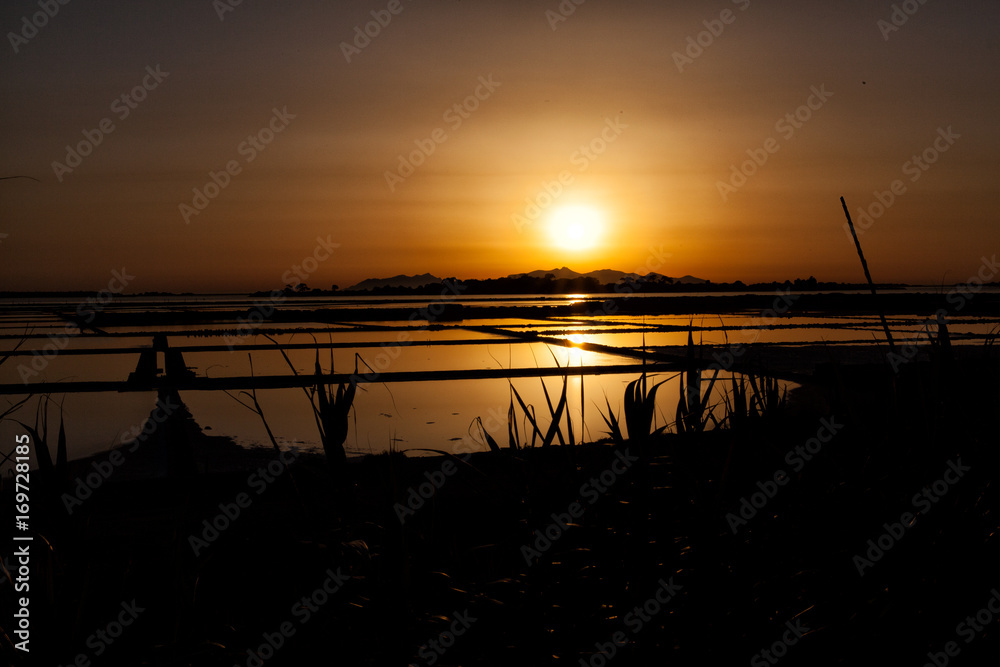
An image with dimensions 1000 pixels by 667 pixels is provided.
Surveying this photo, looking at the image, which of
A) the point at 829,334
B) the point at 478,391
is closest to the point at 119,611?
the point at 478,391

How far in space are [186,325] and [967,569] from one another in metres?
22.1

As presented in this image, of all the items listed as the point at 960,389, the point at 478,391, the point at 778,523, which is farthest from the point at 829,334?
the point at 778,523

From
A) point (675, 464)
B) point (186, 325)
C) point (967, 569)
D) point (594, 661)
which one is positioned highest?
point (186, 325)

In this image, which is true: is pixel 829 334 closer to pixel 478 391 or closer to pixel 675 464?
pixel 478 391

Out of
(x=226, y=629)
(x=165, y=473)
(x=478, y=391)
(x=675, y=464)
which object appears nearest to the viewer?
(x=226, y=629)

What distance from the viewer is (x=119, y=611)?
8.45ft

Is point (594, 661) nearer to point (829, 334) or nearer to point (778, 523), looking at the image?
point (778, 523)

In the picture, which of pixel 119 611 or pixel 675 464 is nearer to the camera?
pixel 119 611

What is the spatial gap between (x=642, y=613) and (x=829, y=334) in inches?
641

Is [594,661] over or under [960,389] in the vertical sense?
under

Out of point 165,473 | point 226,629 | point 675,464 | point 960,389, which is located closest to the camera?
point 226,629

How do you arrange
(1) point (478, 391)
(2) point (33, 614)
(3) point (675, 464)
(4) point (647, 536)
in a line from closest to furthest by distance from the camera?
(2) point (33, 614), (4) point (647, 536), (3) point (675, 464), (1) point (478, 391)

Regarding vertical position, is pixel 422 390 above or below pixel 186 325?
below

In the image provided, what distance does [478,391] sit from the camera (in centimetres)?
902
